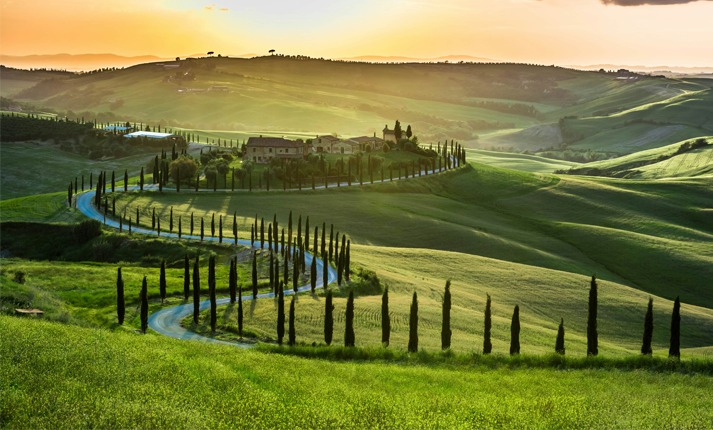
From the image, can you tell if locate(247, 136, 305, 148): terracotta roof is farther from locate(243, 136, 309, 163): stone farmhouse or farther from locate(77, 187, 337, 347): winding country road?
locate(77, 187, 337, 347): winding country road

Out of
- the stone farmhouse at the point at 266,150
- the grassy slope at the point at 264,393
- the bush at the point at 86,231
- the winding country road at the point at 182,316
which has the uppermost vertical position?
the stone farmhouse at the point at 266,150

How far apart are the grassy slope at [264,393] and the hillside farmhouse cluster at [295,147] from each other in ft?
414

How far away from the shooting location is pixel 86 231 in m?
90.4

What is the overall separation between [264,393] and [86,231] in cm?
7887

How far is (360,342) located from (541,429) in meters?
26.4

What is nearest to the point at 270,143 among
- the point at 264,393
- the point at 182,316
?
the point at 182,316

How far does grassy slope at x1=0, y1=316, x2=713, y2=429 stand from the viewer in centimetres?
1858

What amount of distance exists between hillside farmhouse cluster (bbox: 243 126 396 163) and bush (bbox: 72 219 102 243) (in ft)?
213

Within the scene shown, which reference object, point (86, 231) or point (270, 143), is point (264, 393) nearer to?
point (86, 231)

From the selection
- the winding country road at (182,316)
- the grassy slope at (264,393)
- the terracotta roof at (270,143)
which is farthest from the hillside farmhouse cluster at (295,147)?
the grassy slope at (264,393)

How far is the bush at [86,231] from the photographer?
295ft

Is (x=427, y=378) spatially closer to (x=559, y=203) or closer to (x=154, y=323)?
(x=154, y=323)

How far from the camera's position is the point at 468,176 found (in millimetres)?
167500

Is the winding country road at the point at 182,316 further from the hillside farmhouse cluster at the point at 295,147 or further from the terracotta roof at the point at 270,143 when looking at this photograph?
the terracotta roof at the point at 270,143
